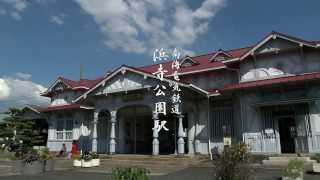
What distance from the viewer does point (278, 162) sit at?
16.7 meters

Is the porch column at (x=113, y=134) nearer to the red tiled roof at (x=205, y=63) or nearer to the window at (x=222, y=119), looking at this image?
the red tiled roof at (x=205, y=63)

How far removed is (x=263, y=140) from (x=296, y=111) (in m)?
2.40

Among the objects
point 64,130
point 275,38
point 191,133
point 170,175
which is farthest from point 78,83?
point 170,175

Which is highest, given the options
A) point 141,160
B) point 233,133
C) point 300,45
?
point 300,45

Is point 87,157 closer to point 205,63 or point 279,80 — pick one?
point 205,63

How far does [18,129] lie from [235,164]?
88.1ft

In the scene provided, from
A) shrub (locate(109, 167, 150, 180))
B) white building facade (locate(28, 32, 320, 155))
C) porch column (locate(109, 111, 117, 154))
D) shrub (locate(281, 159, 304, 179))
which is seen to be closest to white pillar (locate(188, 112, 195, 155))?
white building facade (locate(28, 32, 320, 155))

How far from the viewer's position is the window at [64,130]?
2917 cm

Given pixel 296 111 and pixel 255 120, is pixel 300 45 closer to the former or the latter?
pixel 296 111

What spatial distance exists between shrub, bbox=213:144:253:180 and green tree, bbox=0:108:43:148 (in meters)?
25.5

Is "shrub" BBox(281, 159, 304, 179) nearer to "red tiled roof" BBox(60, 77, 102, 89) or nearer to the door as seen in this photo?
the door

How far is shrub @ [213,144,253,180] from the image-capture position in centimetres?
780

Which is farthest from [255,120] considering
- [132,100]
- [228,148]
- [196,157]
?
[228,148]

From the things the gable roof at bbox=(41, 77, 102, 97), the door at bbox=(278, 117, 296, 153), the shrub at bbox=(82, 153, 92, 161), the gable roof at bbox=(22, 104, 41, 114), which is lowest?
the shrub at bbox=(82, 153, 92, 161)
